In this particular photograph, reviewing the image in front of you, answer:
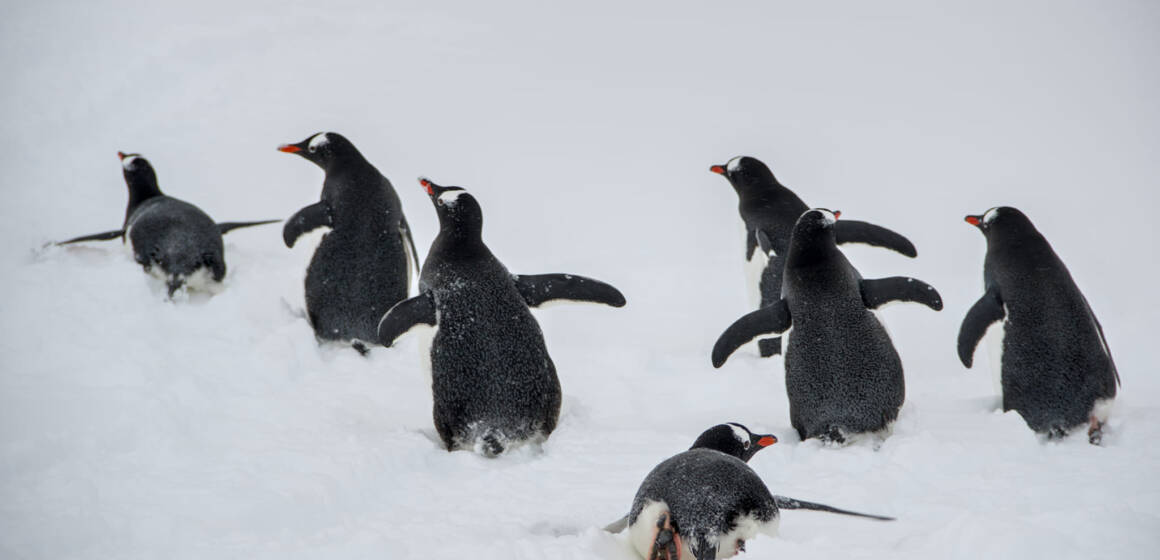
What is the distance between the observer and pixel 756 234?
423 centimetres

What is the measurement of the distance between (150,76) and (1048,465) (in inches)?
279

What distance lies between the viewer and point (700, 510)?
1917 mm

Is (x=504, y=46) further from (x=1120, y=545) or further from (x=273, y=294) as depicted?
(x=1120, y=545)

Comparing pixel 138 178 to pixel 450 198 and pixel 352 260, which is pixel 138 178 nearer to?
pixel 352 260

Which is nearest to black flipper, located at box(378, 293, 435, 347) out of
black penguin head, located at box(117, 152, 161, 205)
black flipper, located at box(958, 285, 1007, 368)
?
black flipper, located at box(958, 285, 1007, 368)

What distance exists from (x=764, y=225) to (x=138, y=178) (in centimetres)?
329

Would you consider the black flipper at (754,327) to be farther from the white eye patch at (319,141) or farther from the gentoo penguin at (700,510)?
the white eye patch at (319,141)

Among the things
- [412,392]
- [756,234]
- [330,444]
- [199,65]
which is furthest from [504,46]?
[330,444]

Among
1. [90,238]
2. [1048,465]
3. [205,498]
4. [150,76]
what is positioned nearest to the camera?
[205,498]

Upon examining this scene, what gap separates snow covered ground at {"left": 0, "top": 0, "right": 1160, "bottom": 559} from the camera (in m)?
2.22

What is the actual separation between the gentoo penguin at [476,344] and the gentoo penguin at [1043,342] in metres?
1.42

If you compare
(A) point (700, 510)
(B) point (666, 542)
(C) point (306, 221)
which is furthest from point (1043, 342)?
(C) point (306, 221)

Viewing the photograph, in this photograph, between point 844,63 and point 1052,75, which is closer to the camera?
point 1052,75

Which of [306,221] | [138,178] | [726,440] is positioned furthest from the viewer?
[138,178]
